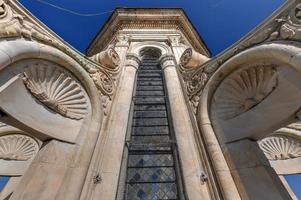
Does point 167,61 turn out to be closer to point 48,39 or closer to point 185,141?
point 185,141

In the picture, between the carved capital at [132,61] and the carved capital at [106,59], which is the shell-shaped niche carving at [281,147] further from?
the carved capital at [106,59]

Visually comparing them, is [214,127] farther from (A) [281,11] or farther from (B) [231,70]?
(A) [281,11]

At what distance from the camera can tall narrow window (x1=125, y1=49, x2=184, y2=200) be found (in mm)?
4328

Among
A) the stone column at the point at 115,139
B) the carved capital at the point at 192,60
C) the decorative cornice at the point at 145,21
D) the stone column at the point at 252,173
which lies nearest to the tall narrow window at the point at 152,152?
the stone column at the point at 115,139

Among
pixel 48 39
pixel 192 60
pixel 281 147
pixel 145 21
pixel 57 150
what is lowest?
pixel 57 150

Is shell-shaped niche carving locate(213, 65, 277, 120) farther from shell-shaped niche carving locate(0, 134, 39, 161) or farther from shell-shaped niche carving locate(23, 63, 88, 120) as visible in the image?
shell-shaped niche carving locate(0, 134, 39, 161)

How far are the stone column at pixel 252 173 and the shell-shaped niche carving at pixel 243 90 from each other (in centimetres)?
92

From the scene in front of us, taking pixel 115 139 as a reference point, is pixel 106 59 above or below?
above

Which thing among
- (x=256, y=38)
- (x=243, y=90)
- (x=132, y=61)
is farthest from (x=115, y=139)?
(x=132, y=61)

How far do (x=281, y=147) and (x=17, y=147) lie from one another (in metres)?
9.22

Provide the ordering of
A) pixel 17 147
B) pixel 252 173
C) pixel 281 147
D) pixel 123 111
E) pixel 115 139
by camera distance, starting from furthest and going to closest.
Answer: pixel 281 147
pixel 17 147
pixel 123 111
pixel 115 139
pixel 252 173

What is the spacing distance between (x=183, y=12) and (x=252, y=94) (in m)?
8.40

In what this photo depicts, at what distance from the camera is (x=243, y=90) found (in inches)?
212

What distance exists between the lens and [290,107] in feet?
13.6
